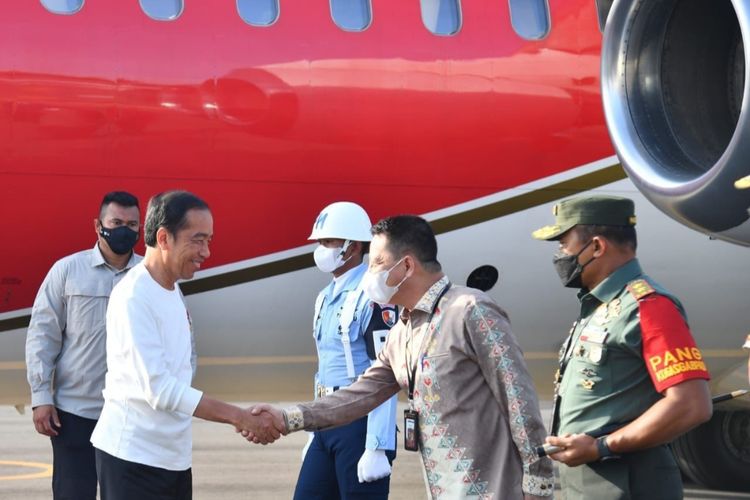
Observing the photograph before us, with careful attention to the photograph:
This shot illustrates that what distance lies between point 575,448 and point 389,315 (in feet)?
7.01

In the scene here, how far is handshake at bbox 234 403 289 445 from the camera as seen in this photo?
4820mm

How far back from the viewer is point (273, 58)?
7109 mm

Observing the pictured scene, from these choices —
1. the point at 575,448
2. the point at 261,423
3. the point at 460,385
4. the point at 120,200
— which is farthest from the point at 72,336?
the point at 575,448

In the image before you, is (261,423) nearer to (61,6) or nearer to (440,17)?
(61,6)

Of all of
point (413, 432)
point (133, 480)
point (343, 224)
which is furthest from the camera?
point (343, 224)

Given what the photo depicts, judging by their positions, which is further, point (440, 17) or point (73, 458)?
point (440, 17)

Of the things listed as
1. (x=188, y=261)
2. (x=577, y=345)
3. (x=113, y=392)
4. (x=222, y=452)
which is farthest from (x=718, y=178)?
(x=222, y=452)

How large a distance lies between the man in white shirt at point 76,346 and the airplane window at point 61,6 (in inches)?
47.1

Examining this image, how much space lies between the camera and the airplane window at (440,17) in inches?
292

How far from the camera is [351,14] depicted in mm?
7305

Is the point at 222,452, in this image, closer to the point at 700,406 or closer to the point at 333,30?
the point at 333,30

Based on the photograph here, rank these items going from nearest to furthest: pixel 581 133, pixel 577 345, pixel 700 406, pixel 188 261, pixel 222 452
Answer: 1. pixel 700 406
2. pixel 577 345
3. pixel 188 261
4. pixel 581 133
5. pixel 222 452

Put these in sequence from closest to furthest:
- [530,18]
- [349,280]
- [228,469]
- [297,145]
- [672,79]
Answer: [672,79], [349,280], [297,145], [530,18], [228,469]

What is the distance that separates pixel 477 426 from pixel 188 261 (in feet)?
4.21
